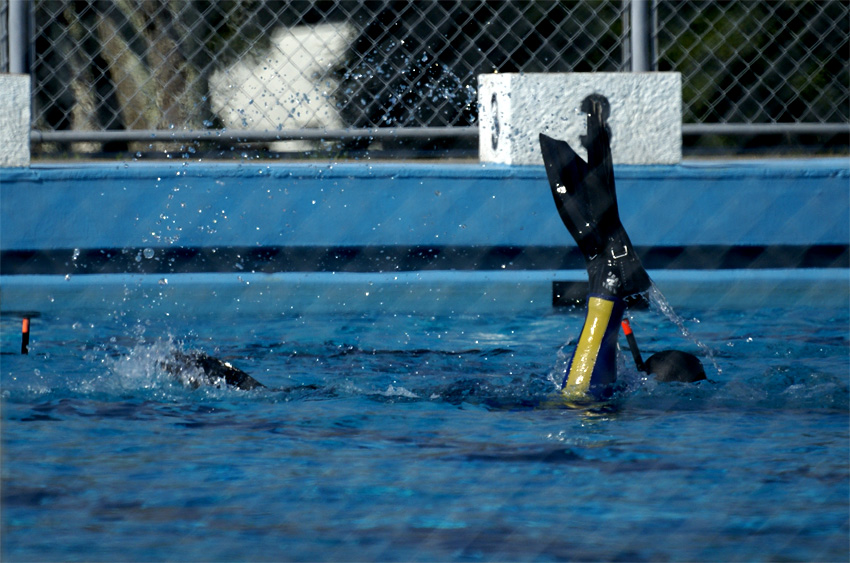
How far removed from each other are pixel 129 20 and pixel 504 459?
3856 millimetres

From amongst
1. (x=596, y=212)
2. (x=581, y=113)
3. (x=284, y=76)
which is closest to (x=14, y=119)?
(x=284, y=76)

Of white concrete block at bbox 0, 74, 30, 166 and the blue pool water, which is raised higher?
white concrete block at bbox 0, 74, 30, 166

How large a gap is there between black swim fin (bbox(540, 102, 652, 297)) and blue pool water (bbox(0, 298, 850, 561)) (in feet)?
1.19

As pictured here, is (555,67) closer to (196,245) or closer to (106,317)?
Result: (196,245)

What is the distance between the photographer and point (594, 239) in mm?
3299

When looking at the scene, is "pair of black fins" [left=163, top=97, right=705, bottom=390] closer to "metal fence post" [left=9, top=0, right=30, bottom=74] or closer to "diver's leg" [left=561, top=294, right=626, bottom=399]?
"diver's leg" [left=561, top=294, right=626, bottom=399]

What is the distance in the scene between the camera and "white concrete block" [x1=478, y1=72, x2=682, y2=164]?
5.46 meters

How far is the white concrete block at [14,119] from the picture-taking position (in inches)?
209

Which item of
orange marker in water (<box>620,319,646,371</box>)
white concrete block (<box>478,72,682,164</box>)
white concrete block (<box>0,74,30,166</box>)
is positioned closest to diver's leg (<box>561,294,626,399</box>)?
orange marker in water (<box>620,319,646,371</box>)

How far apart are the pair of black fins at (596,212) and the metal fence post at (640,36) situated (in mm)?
2489

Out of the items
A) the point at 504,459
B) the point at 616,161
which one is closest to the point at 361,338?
the point at 616,161

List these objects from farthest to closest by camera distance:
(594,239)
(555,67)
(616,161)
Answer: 1. (555,67)
2. (616,161)
3. (594,239)

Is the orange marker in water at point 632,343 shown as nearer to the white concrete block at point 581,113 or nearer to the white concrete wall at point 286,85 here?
the white concrete block at point 581,113

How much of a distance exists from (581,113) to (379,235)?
Answer: 108 cm
